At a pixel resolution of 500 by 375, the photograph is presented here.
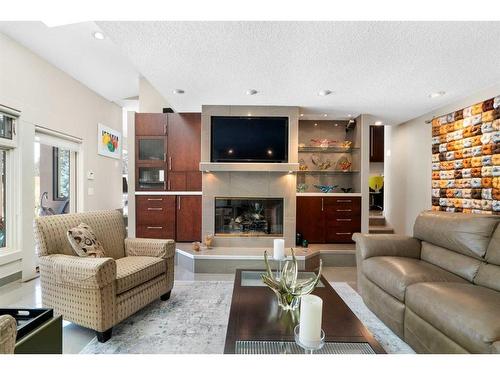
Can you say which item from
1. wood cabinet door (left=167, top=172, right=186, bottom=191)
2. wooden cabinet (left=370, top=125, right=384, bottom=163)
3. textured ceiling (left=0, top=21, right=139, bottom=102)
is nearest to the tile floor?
wood cabinet door (left=167, top=172, right=186, bottom=191)

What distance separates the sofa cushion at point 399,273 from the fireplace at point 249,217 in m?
1.76

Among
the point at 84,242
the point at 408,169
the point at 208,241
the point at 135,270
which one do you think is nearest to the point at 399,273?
the point at 135,270

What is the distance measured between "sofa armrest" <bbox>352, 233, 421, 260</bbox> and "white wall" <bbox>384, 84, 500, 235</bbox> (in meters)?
1.85

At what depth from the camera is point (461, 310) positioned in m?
1.53

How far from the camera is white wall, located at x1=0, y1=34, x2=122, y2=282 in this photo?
303cm

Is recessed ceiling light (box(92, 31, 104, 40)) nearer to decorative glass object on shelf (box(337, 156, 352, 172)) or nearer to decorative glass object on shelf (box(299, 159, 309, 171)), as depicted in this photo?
decorative glass object on shelf (box(299, 159, 309, 171))

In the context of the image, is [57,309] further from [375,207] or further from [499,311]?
[375,207]

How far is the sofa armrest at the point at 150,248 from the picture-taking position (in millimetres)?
2607

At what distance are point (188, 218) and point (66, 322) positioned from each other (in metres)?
2.35

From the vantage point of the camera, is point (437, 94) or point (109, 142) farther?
point (109, 142)

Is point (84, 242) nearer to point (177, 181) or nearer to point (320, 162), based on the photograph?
point (177, 181)

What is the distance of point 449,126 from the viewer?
3.68 m

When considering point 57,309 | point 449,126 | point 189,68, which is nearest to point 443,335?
point 57,309
